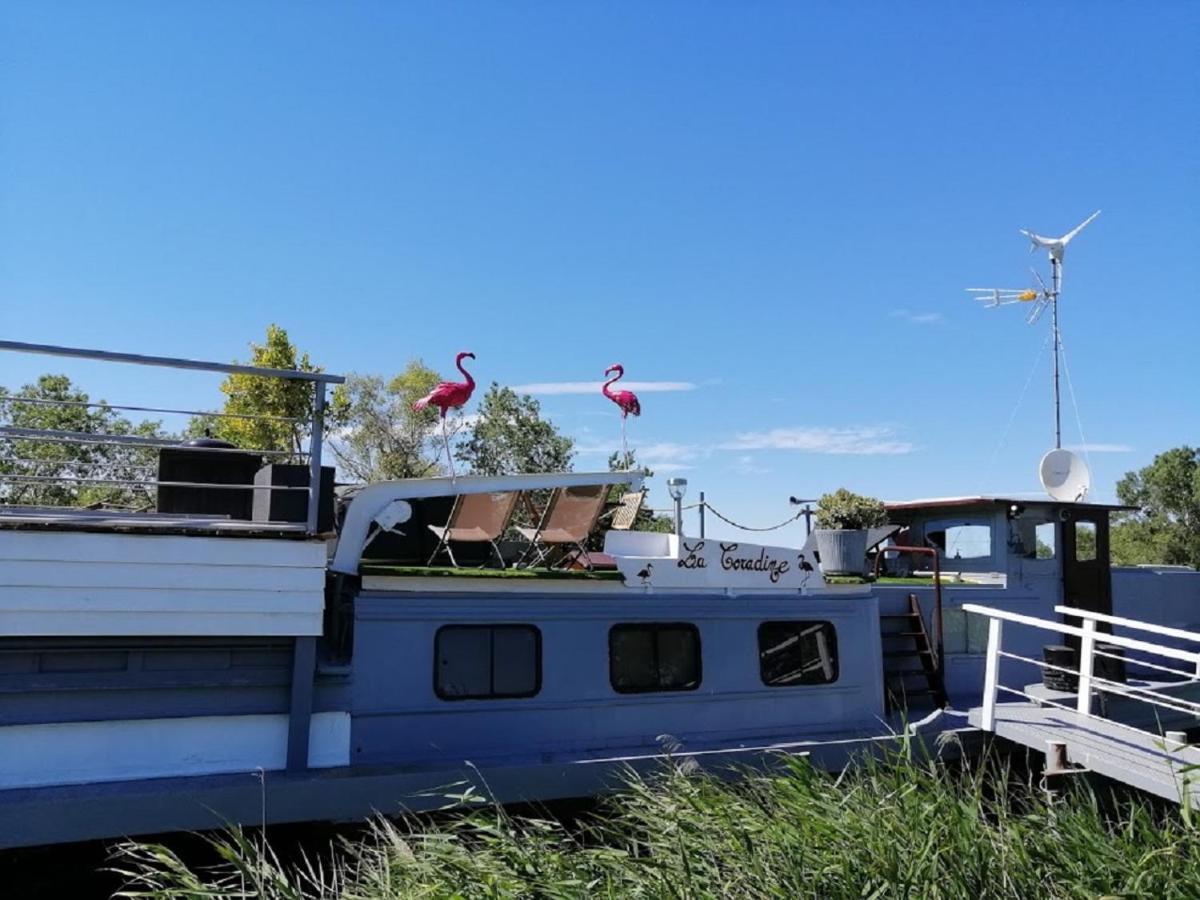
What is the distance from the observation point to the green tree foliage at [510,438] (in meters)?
24.9

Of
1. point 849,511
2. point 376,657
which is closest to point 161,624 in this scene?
point 376,657

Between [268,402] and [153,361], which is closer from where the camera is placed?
[153,361]

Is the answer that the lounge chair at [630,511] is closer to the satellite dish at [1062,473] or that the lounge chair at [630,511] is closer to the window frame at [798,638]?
the window frame at [798,638]

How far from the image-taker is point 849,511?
47.3 feet

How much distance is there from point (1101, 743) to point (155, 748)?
695 cm

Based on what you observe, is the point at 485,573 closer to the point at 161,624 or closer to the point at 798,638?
the point at 161,624

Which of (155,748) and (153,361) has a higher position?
(153,361)

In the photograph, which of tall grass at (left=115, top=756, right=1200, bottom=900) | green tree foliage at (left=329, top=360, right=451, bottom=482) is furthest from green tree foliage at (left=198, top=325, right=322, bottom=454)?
tall grass at (left=115, top=756, right=1200, bottom=900)

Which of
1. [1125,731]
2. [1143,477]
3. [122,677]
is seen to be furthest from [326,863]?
[1143,477]

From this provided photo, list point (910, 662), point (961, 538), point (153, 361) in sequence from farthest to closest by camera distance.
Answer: point (961, 538)
point (910, 662)
point (153, 361)

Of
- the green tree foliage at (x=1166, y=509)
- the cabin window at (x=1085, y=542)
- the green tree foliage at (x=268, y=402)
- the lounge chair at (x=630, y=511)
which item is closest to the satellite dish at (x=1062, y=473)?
the cabin window at (x=1085, y=542)

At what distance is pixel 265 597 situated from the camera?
6.20 m

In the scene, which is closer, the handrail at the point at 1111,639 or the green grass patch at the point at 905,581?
the handrail at the point at 1111,639

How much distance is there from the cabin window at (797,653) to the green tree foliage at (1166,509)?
34925mm
